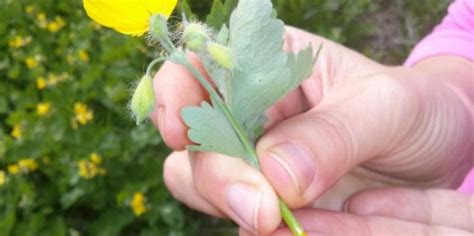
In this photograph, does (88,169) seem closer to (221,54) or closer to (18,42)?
(18,42)

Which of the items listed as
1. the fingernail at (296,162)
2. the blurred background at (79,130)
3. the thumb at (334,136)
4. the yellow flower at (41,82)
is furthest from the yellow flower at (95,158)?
the fingernail at (296,162)

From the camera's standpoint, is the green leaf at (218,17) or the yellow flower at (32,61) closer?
the green leaf at (218,17)

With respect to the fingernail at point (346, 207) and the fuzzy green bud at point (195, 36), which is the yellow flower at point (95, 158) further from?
the fuzzy green bud at point (195, 36)

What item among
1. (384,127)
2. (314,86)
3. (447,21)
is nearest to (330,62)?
(314,86)

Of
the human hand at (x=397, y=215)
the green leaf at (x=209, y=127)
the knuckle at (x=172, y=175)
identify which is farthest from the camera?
the knuckle at (x=172, y=175)

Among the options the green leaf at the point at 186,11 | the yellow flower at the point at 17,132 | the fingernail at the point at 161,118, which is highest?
the green leaf at the point at 186,11

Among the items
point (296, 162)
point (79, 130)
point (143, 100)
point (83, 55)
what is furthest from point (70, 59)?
point (143, 100)
